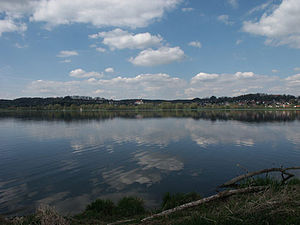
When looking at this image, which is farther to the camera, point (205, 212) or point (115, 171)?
point (115, 171)

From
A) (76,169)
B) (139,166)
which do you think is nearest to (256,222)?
(139,166)

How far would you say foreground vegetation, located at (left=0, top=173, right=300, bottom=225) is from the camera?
7.21 meters

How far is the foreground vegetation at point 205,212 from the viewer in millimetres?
7211

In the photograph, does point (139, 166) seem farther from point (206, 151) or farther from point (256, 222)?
point (256, 222)

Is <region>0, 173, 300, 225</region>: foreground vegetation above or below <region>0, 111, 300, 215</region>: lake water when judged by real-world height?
above

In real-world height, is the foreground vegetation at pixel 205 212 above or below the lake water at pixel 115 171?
above

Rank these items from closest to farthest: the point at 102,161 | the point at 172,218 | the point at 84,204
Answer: the point at 172,218, the point at 84,204, the point at 102,161

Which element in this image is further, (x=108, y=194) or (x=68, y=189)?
(x=68, y=189)

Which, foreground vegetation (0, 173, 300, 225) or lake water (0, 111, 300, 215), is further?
lake water (0, 111, 300, 215)

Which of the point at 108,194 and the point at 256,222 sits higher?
the point at 256,222

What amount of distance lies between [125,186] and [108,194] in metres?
1.89

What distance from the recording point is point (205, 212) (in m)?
9.17

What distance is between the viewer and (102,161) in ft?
79.9

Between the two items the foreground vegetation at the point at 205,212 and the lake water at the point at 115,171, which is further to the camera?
the lake water at the point at 115,171
